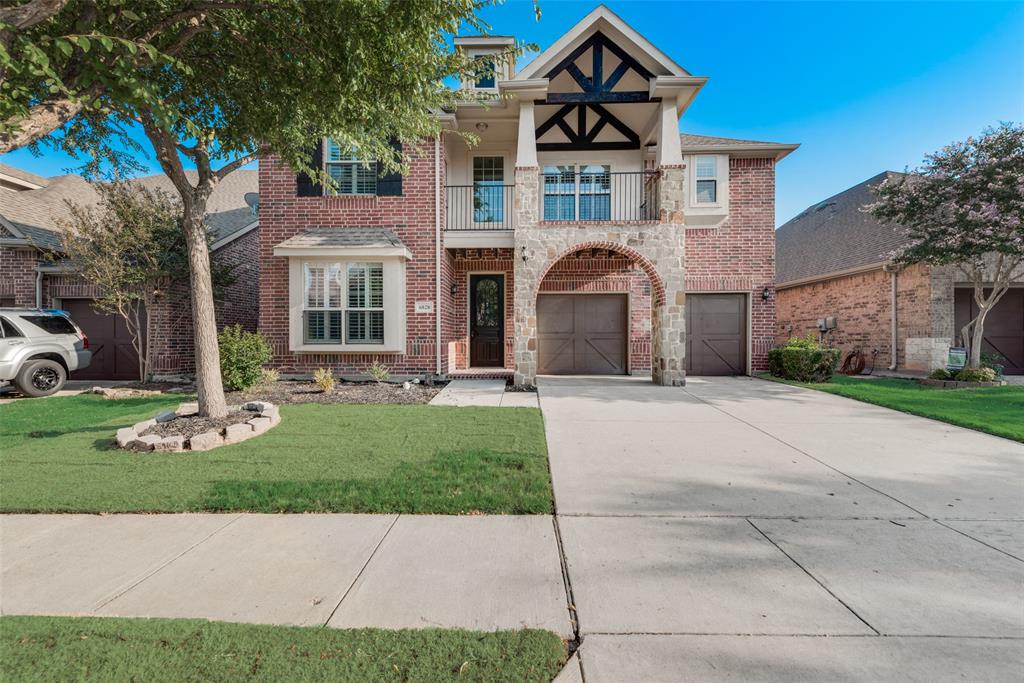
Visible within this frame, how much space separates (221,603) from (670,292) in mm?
9106

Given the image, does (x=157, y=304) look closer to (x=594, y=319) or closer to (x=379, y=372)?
(x=379, y=372)

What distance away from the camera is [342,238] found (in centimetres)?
964

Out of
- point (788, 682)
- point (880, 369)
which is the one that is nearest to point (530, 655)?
point (788, 682)

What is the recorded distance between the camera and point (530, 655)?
1803mm

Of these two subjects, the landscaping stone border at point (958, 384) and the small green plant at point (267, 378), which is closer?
the small green plant at point (267, 378)

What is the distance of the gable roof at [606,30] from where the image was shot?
29.6 feet

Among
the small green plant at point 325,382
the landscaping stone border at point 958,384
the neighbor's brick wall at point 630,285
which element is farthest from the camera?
the neighbor's brick wall at point 630,285

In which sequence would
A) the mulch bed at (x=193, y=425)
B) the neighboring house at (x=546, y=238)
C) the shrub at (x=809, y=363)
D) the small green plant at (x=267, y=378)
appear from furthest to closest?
the shrub at (x=809, y=363)
the neighboring house at (x=546, y=238)
the small green plant at (x=267, y=378)
the mulch bed at (x=193, y=425)

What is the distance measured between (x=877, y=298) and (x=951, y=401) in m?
7.35

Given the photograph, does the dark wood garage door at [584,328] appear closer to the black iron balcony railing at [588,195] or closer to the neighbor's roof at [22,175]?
→ the black iron balcony railing at [588,195]

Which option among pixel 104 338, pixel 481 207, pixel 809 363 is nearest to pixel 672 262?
pixel 809 363

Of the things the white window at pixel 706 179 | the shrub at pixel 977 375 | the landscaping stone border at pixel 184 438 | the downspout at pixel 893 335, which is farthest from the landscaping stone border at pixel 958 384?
the landscaping stone border at pixel 184 438

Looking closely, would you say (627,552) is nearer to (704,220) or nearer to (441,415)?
(441,415)

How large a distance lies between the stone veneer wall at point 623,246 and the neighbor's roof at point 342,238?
9.48 feet
